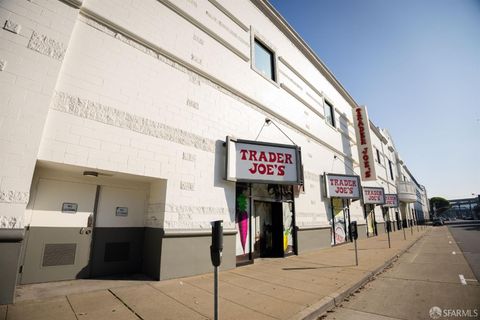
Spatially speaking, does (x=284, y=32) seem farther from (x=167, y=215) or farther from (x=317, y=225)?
(x=167, y=215)

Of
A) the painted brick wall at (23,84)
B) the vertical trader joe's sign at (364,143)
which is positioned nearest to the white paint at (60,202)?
the painted brick wall at (23,84)

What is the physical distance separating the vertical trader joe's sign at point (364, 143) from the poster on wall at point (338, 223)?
6.34 metres

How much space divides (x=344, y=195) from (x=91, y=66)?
44.9 feet

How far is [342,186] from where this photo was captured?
46.4 feet

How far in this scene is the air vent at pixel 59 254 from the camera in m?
5.19

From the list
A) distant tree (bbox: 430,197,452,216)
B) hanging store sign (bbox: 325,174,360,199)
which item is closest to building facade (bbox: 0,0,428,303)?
hanging store sign (bbox: 325,174,360,199)

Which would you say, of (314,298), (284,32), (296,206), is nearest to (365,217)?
(296,206)

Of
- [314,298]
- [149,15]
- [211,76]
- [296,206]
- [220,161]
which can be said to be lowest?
[314,298]

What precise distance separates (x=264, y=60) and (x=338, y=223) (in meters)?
10.5

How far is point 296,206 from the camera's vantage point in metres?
11.0

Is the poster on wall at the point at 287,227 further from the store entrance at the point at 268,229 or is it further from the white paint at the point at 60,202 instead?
the white paint at the point at 60,202

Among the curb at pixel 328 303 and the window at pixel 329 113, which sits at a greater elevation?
the window at pixel 329 113

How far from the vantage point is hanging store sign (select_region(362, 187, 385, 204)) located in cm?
1912

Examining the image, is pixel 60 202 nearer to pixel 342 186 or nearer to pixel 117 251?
pixel 117 251
